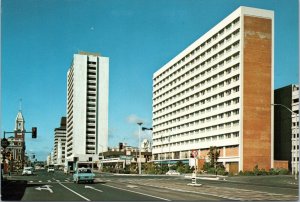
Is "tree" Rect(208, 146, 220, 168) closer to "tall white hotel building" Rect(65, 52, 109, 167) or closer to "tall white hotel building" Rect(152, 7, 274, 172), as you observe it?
"tall white hotel building" Rect(152, 7, 274, 172)

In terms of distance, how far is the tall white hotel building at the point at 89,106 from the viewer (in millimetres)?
179250

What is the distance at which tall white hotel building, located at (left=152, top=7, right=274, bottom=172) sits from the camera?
8738cm

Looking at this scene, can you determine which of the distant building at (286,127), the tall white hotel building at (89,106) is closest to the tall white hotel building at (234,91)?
the distant building at (286,127)

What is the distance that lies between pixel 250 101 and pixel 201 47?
26.8 m

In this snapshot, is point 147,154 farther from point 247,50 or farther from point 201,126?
point 247,50

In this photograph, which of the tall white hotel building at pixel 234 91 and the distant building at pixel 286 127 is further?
the distant building at pixel 286 127

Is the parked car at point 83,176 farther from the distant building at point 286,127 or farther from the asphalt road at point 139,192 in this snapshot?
the distant building at point 286,127

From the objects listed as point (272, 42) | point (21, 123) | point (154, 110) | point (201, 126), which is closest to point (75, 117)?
point (21, 123)

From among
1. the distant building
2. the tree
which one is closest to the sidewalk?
the tree

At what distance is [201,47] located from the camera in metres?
109

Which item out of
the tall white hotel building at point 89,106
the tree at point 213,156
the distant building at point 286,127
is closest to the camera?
the tree at point 213,156

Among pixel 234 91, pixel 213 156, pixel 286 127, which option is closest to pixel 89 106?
pixel 286 127

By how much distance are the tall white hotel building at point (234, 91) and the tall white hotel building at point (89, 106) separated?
241 ft

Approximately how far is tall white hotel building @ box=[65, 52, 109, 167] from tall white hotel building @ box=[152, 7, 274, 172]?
7347 cm
